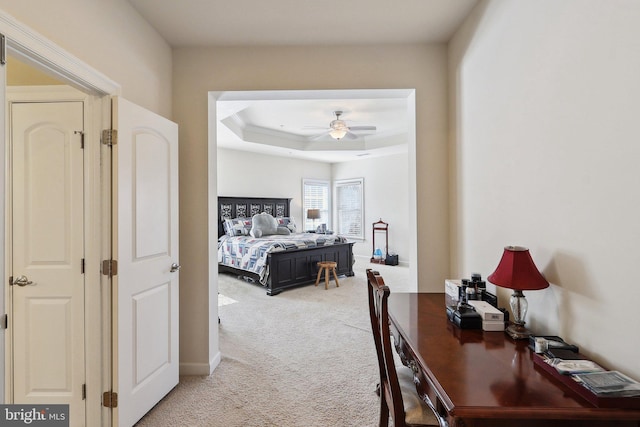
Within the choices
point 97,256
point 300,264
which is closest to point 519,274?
point 97,256

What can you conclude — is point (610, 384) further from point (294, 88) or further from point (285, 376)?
point (294, 88)

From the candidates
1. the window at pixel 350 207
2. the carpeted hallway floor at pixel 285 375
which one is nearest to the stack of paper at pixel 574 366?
the carpeted hallway floor at pixel 285 375

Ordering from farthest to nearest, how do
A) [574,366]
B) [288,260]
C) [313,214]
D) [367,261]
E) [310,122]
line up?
[313,214] < [367,261] < [310,122] < [288,260] < [574,366]

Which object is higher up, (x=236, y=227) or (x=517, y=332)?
(x=236, y=227)

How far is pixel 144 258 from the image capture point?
206 centimetres

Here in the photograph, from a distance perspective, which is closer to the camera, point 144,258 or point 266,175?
point 144,258

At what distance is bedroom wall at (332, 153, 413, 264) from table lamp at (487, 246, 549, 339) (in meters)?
5.93

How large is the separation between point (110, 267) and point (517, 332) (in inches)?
90.7

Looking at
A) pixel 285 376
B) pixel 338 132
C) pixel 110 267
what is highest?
pixel 338 132

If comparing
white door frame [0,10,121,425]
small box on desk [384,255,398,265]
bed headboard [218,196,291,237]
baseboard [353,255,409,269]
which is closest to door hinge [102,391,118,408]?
white door frame [0,10,121,425]

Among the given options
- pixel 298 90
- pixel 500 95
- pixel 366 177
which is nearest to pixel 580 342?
pixel 500 95

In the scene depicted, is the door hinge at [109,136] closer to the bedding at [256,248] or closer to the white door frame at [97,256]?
the white door frame at [97,256]

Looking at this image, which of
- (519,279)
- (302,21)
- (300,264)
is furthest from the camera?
(300,264)

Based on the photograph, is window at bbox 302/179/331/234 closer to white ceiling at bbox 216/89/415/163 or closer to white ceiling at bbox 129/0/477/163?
white ceiling at bbox 216/89/415/163
